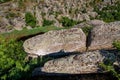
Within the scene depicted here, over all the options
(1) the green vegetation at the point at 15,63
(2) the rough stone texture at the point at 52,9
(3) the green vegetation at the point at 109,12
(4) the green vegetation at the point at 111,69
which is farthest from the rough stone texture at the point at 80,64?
(3) the green vegetation at the point at 109,12

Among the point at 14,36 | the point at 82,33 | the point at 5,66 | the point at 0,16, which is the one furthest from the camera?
the point at 0,16

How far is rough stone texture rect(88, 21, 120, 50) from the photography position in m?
22.5

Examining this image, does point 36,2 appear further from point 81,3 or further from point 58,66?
point 58,66

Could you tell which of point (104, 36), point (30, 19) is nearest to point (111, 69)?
point (104, 36)

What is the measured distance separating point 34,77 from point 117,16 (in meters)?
38.7

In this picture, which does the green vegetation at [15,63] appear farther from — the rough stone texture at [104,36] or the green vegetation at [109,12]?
the green vegetation at [109,12]

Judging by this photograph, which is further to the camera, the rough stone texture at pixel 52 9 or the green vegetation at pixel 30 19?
the rough stone texture at pixel 52 9

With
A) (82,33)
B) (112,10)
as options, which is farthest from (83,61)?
(112,10)

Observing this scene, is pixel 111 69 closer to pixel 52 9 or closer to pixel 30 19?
pixel 30 19

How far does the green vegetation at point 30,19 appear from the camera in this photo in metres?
54.6

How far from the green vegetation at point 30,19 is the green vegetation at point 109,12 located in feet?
32.1

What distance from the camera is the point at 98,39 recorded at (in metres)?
23.5

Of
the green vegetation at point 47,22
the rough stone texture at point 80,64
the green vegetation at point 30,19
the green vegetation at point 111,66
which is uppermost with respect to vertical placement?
the green vegetation at point 111,66

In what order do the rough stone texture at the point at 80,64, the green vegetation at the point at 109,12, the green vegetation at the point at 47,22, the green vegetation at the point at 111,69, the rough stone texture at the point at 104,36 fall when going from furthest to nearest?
the green vegetation at the point at 47,22
the green vegetation at the point at 109,12
the rough stone texture at the point at 104,36
the rough stone texture at the point at 80,64
the green vegetation at the point at 111,69
